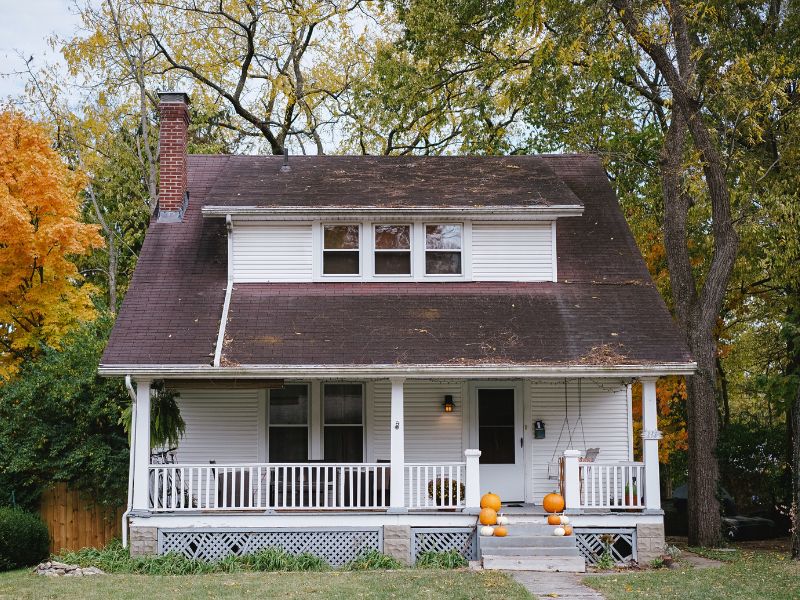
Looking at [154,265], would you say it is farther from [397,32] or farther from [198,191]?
[397,32]

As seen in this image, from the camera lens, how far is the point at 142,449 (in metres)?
15.0

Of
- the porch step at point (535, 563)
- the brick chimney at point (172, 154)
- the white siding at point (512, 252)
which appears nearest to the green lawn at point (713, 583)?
the porch step at point (535, 563)

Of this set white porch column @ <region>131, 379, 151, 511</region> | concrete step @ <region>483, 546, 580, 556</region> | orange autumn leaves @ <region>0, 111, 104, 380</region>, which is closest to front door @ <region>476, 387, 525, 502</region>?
concrete step @ <region>483, 546, 580, 556</region>

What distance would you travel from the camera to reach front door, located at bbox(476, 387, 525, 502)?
1722 cm

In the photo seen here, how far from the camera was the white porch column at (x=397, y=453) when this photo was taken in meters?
15.1

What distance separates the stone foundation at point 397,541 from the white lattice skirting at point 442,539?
0.10 meters

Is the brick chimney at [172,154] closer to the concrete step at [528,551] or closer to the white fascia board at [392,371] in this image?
the white fascia board at [392,371]

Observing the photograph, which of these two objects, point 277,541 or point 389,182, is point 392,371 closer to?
point 277,541

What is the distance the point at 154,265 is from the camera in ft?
58.2

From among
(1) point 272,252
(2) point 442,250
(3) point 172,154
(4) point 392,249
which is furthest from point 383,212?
(3) point 172,154

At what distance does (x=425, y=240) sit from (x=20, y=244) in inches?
405

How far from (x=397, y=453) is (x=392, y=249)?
14.1 feet

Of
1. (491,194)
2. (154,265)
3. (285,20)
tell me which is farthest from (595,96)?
(285,20)

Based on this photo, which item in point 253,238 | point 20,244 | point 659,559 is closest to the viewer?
point 659,559
